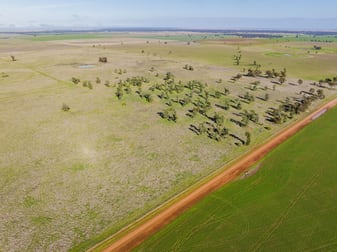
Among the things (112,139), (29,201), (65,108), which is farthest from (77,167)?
(65,108)

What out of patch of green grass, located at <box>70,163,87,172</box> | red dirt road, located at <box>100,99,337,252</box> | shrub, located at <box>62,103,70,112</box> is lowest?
red dirt road, located at <box>100,99,337,252</box>

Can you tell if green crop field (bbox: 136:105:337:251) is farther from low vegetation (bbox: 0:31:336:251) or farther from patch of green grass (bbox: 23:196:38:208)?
patch of green grass (bbox: 23:196:38:208)

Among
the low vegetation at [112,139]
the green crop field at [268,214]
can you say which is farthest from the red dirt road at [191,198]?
the low vegetation at [112,139]

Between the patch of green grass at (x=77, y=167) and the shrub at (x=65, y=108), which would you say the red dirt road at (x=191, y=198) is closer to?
the patch of green grass at (x=77, y=167)

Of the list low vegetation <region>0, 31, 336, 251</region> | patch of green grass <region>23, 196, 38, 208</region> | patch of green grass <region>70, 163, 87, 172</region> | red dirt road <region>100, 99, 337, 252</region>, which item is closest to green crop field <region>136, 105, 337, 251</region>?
red dirt road <region>100, 99, 337, 252</region>

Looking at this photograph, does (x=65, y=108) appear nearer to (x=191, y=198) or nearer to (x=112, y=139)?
(x=112, y=139)

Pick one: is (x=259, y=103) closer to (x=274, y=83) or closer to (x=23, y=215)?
(x=274, y=83)
